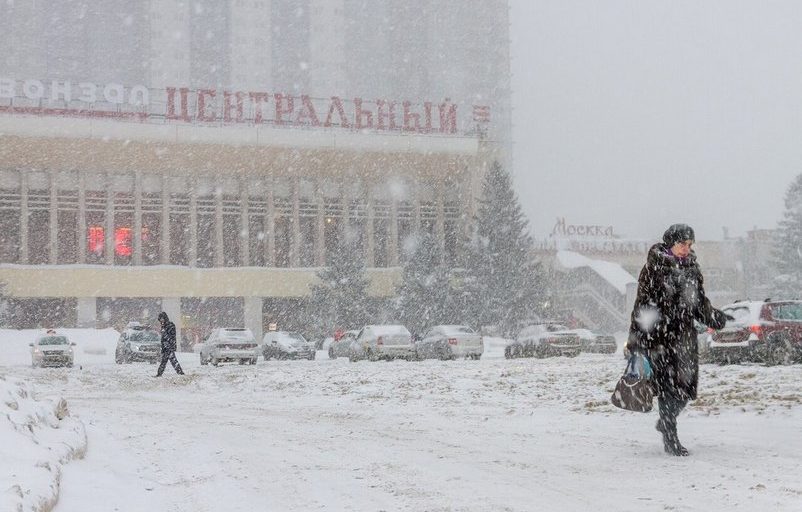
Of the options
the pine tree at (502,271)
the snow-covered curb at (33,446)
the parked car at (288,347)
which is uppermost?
the pine tree at (502,271)

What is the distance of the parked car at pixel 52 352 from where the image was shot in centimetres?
3284

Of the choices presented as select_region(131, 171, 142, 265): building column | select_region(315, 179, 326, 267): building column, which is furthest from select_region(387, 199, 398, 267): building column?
select_region(131, 171, 142, 265): building column

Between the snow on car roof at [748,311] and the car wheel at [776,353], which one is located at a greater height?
the snow on car roof at [748,311]

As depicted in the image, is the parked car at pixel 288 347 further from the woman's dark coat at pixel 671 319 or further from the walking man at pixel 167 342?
the woman's dark coat at pixel 671 319

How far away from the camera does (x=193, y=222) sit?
5966 centimetres

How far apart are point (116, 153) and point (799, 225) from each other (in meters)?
43.7

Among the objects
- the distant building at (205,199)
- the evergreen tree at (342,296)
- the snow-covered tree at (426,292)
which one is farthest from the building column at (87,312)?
the snow-covered tree at (426,292)

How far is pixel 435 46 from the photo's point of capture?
103000 millimetres

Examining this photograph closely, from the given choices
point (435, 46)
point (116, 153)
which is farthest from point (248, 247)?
point (435, 46)

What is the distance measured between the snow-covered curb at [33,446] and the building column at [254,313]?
50007 millimetres

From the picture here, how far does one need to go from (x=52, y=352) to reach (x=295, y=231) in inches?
1153

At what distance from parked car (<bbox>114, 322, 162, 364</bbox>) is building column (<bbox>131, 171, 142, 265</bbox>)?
886 inches

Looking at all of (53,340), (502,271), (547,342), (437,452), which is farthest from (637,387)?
(502,271)

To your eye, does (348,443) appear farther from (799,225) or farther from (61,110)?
(799,225)
